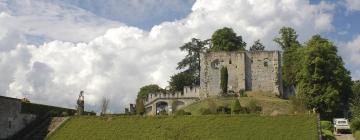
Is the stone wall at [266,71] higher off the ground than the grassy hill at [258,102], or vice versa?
the stone wall at [266,71]

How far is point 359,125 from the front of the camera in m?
39.7

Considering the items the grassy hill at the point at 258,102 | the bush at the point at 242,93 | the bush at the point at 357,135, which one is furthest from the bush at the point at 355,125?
the bush at the point at 242,93

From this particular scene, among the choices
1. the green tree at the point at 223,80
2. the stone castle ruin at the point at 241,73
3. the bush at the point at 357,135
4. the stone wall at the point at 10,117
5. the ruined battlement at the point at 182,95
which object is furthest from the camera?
the ruined battlement at the point at 182,95

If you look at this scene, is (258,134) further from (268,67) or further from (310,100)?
(268,67)

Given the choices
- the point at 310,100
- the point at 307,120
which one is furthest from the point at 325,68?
the point at 307,120

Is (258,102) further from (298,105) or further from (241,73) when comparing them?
(298,105)

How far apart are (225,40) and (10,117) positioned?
130ft

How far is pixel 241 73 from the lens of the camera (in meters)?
66.8

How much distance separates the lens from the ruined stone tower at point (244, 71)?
6650 centimetres

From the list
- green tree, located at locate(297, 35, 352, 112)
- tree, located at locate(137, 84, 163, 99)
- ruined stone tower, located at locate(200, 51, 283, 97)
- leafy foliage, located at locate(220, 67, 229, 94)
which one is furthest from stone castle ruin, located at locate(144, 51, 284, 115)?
tree, located at locate(137, 84, 163, 99)

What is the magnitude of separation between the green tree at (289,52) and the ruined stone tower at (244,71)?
165 cm

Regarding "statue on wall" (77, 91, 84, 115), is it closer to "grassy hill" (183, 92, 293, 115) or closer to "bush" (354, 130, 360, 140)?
"grassy hill" (183, 92, 293, 115)

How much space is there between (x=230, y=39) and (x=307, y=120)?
40.1 meters

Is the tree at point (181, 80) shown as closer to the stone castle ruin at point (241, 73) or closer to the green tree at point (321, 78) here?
the stone castle ruin at point (241, 73)
